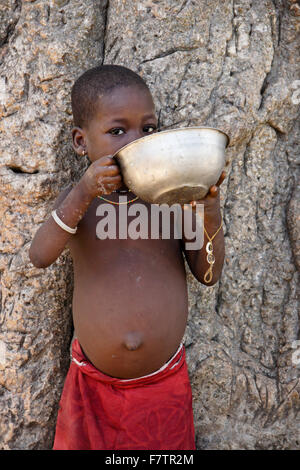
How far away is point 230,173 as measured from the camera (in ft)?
6.53

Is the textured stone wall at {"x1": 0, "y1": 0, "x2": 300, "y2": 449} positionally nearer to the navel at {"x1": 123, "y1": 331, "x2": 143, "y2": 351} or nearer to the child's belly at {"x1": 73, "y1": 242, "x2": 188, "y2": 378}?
the child's belly at {"x1": 73, "y1": 242, "x2": 188, "y2": 378}

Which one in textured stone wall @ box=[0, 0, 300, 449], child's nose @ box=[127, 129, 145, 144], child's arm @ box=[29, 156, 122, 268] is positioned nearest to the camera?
child's arm @ box=[29, 156, 122, 268]

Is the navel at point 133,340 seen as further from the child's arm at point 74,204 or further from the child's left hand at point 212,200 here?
the child's left hand at point 212,200

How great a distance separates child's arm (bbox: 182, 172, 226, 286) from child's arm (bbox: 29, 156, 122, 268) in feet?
0.84

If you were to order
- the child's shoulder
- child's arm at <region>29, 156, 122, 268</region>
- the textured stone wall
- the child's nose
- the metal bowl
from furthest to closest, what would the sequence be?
the textured stone wall < the child's shoulder < the child's nose < child's arm at <region>29, 156, 122, 268</region> < the metal bowl

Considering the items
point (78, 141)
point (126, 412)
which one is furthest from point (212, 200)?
point (126, 412)

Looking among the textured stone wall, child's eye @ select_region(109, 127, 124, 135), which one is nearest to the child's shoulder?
the textured stone wall

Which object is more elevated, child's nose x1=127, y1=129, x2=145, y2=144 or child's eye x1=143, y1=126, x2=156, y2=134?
child's eye x1=143, y1=126, x2=156, y2=134

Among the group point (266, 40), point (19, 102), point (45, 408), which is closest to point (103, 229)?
point (19, 102)

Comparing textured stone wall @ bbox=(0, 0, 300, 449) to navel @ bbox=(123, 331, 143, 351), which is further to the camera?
textured stone wall @ bbox=(0, 0, 300, 449)

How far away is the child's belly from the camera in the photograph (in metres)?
1.69

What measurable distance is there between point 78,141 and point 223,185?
565mm

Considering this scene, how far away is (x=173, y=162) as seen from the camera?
134 cm

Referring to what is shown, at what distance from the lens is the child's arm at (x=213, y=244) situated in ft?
4.98
